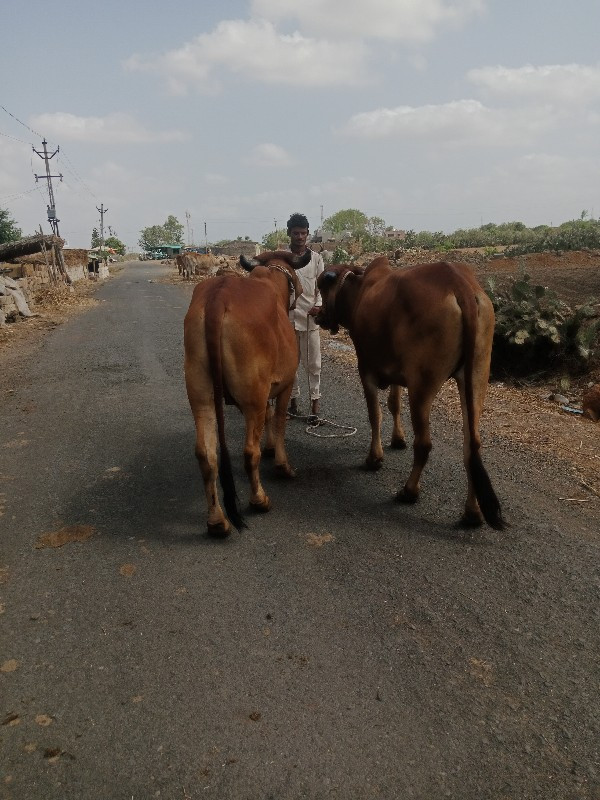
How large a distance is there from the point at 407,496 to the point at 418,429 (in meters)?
0.54

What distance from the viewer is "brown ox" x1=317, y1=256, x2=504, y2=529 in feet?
12.4

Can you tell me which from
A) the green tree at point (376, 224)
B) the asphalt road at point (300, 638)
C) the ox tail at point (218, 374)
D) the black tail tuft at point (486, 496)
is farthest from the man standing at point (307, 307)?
the green tree at point (376, 224)

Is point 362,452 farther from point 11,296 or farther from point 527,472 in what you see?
point 11,296

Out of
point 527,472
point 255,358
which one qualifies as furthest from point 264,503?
point 527,472

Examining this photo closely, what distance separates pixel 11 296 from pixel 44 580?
13.6m

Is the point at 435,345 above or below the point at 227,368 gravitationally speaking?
above

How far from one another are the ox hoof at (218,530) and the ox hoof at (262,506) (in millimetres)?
355

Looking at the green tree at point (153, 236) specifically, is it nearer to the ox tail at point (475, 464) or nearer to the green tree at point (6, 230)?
the green tree at point (6, 230)

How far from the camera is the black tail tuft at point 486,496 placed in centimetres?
374

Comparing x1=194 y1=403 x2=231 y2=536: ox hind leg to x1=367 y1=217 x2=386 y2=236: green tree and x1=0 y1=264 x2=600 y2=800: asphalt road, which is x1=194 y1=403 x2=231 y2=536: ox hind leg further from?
x1=367 y1=217 x2=386 y2=236: green tree

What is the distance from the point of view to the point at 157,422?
6492 millimetres

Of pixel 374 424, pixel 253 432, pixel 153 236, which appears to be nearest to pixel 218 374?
pixel 253 432

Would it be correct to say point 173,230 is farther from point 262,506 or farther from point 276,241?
point 262,506

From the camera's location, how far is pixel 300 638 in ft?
9.53
